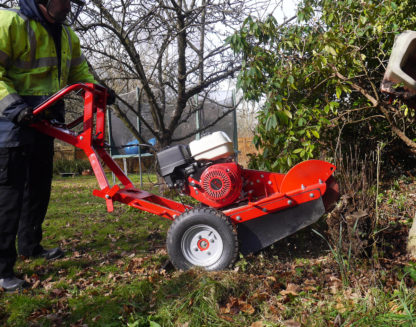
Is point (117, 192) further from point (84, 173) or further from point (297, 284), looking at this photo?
point (84, 173)

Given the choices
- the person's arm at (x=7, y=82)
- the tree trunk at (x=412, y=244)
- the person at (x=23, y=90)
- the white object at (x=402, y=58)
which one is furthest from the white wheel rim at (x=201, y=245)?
the white object at (x=402, y=58)

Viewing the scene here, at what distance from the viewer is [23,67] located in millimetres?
3018

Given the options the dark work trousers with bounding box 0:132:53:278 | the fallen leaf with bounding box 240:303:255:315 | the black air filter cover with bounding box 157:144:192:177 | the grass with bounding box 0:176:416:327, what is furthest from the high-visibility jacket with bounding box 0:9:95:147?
the fallen leaf with bounding box 240:303:255:315

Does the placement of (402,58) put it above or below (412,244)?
above

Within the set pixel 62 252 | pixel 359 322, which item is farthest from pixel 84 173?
pixel 359 322

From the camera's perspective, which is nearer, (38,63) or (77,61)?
(38,63)

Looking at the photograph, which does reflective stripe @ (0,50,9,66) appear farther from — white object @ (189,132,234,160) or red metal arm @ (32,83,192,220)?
white object @ (189,132,234,160)

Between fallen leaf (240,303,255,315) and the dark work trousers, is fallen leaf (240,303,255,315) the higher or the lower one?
the lower one

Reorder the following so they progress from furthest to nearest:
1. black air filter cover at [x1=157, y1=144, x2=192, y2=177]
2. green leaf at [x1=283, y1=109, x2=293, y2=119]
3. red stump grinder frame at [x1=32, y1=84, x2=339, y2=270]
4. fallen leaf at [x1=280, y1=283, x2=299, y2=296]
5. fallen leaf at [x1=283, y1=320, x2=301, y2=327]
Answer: green leaf at [x1=283, y1=109, x2=293, y2=119]
black air filter cover at [x1=157, y1=144, x2=192, y2=177]
red stump grinder frame at [x1=32, y1=84, x2=339, y2=270]
fallen leaf at [x1=280, y1=283, x2=299, y2=296]
fallen leaf at [x1=283, y1=320, x2=301, y2=327]

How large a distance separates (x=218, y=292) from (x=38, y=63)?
2386 millimetres

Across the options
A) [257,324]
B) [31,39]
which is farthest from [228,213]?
[31,39]

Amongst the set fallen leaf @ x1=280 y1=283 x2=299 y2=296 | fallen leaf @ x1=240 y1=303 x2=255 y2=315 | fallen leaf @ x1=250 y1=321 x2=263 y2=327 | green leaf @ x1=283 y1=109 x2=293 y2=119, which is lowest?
fallen leaf @ x1=250 y1=321 x2=263 y2=327

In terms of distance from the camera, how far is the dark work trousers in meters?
2.88

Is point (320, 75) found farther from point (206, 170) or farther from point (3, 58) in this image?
point (3, 58)
